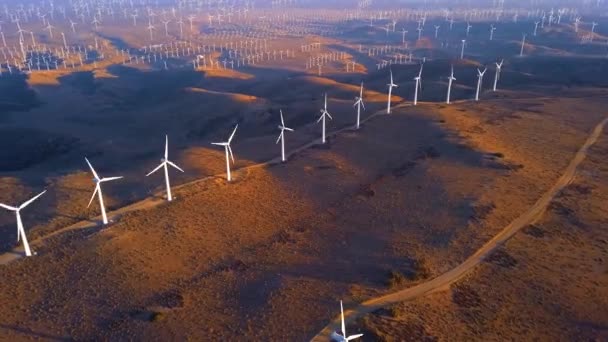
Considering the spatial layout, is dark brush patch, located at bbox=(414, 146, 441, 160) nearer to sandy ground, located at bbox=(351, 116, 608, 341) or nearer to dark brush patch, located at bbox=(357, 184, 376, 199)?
dark brush patch, located at bbox=(357, 184, 376, 199)

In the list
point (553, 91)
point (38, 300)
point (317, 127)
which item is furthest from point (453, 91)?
point (38, 300)

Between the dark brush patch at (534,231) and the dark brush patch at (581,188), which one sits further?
the dark brush patch at (581,188)

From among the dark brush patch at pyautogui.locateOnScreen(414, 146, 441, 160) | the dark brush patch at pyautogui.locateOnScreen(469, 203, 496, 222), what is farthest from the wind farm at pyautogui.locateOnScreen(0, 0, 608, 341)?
the dark brush patch at pyautogui.locateOnScreen(414, 146, 441, 160)

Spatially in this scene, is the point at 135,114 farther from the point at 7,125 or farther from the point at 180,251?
the point at 180,251

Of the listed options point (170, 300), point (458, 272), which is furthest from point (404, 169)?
point (170, 300)

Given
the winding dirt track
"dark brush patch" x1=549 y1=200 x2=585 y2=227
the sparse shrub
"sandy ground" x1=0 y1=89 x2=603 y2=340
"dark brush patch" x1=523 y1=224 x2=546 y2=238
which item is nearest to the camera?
the winding dirt track

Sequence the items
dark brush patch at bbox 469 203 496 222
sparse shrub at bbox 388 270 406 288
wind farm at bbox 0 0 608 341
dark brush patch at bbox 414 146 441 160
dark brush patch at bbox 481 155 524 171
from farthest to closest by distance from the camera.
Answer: dark brush patch at bbox 414 146 441 160 → dark brush patch at bbox 481 155 524 171 → dark brush patch at bbox 469 203 496 222 → sparse shrub at bbox 388 270 406 288 → wind farm at bbox 0 0 608 341

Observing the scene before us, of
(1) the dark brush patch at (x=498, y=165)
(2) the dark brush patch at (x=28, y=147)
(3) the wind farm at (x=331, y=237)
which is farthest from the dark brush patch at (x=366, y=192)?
(2) the dark brush patch at (x=28, y=147)

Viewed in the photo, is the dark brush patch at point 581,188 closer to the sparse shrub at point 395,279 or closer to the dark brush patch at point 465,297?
the dark brush patch at point 465,297

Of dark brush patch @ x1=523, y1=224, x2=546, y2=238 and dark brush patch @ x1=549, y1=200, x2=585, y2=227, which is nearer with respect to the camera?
dark brush patch @ x1=523, y1=224, x2=546, y2=238
